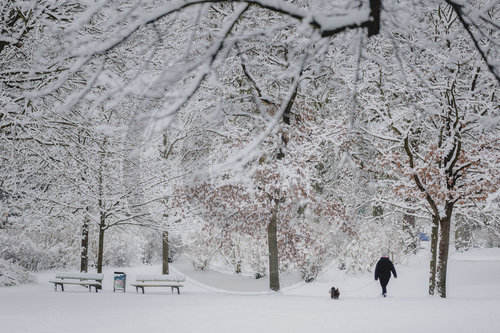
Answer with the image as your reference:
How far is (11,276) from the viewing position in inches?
537

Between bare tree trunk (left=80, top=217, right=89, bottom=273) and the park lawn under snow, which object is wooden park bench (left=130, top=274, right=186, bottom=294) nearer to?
the park lawn under snow

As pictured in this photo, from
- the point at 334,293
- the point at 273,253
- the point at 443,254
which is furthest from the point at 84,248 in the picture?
the point at 443,254

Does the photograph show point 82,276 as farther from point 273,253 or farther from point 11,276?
point 273,253

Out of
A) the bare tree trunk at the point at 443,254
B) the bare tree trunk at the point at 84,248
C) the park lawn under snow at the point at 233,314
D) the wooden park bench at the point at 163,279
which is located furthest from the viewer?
the bare tree trunk at the point at 84,248

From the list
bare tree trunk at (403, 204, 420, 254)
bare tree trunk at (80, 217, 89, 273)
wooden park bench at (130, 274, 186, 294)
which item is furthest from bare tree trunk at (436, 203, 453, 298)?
bare tree trunk at (80, 217, 89, 273)

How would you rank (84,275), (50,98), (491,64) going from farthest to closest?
(84,275) < (50,98) < (491,64)

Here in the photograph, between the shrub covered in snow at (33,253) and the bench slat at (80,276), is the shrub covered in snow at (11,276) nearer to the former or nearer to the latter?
the shrub covered in snow at (33,253)

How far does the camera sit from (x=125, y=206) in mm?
14484

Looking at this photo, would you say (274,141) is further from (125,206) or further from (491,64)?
(491,64)

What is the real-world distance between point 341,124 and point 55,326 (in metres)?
9.12

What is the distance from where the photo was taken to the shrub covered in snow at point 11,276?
13344 millimetres

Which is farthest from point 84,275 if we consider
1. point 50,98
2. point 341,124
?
point 341,124

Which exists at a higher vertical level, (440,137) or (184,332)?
(440,137)

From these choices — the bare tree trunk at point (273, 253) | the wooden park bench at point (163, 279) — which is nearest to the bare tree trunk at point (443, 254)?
the bare tree trunk at point (273, 253)
